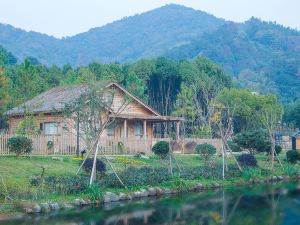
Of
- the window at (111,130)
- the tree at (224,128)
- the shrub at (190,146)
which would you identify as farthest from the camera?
the shrub at (190,146)

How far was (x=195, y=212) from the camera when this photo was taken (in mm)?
18344

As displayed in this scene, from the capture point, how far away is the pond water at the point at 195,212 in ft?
54.4

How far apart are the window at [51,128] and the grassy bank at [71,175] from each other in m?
7.68

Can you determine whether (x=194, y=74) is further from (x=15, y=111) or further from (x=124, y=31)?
(x=124, y=31)

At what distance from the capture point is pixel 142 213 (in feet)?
60.3

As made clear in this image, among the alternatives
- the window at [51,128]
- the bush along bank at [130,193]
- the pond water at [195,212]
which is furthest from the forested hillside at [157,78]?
the pond water at [195,212]

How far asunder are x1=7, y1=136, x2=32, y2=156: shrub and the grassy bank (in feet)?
1.58

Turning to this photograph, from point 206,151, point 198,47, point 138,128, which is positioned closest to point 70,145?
point 206,151

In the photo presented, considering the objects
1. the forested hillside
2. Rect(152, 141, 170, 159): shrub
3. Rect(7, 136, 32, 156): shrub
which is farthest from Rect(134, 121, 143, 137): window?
the forested hillside

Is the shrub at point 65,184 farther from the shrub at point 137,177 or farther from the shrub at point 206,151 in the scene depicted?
the shrub at point 206,151

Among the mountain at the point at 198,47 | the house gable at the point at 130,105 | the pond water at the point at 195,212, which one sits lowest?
the pond water at the point at 195,212

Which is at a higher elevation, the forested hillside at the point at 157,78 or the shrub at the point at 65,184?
the forested hillside at the point at 157,78

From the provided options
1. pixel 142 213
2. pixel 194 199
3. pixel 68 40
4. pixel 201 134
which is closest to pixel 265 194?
pixel 194 199

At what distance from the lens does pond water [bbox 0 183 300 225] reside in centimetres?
1658
